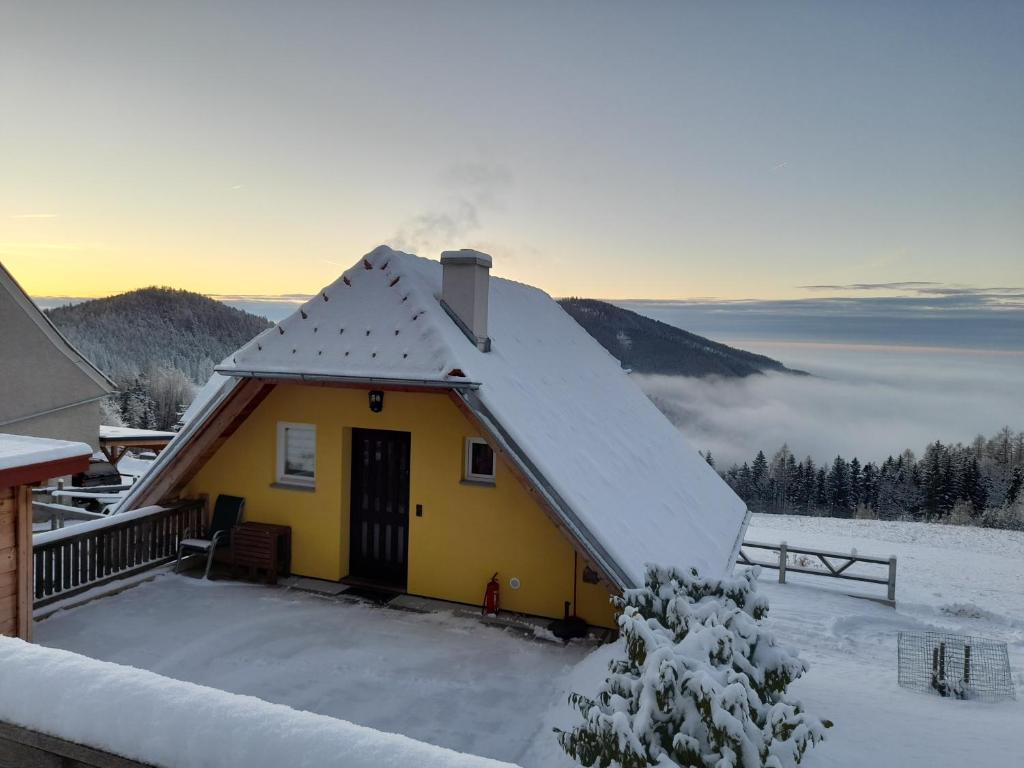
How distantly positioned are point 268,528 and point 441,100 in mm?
12283

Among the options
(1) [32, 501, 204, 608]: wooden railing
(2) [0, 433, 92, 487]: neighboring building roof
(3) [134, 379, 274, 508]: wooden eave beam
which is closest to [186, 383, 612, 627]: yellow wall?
(3) [134, 379, 274, 508]: wooden eave beam

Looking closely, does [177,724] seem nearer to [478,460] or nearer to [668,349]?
[478,460]

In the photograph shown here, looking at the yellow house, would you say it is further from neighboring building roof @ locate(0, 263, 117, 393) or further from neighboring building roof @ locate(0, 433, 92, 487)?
neighboring building roof @ locate(0, 263, 117, 393)

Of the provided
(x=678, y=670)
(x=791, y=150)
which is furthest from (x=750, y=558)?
(x=678, y=670)

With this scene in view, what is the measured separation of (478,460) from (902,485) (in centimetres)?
4529

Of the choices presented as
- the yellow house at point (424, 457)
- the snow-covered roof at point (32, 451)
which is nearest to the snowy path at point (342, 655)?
the yellow house at point (424, 457)

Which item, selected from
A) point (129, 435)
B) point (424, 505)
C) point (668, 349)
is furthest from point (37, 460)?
point (668, 349)

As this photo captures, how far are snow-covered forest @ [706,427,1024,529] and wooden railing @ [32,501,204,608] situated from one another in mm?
39942

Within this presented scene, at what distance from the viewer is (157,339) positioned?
80875 millimetres

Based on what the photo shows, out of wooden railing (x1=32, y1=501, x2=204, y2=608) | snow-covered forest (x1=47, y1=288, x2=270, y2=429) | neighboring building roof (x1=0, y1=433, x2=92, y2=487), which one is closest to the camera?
neighboring building roof (x1=0, y1=433, x2=92, y2=487)

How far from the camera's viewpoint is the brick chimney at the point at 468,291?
29.7 ft

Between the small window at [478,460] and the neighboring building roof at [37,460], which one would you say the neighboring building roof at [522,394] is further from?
the neighboring building roof at [37,460]

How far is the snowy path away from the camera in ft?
19.7

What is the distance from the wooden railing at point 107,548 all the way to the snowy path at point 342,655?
407 millimetres
